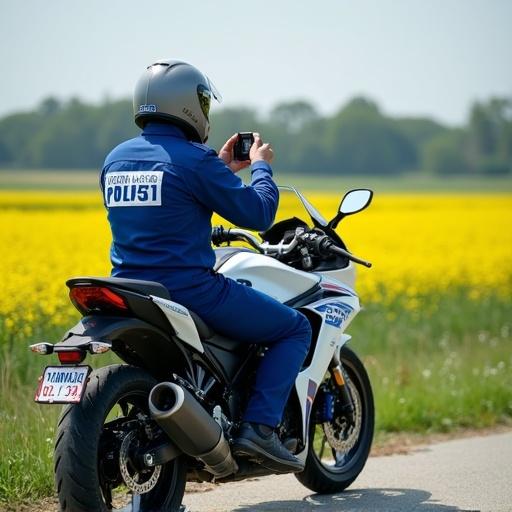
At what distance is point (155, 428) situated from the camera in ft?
17.1

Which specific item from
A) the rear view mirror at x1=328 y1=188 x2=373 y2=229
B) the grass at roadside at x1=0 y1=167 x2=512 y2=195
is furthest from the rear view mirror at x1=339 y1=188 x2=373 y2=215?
the grass at roadside at x1=0 y1=167 x2=512 y2=195

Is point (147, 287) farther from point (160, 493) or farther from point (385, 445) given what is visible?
point (385, 445)

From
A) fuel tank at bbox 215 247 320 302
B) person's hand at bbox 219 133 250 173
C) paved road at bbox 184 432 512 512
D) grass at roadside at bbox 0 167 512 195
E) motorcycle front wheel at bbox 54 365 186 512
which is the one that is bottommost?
grass at roadside at bbox 0 167 512 195

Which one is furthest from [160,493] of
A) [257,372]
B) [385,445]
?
[385,445]

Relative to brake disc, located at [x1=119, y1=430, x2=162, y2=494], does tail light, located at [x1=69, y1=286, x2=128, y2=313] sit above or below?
above

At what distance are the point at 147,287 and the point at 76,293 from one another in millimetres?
308

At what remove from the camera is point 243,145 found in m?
5.99

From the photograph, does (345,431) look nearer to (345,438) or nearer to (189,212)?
(345,438)

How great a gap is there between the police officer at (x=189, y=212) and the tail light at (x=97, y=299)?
32 cm

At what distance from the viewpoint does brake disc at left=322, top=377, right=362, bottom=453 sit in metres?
6.81

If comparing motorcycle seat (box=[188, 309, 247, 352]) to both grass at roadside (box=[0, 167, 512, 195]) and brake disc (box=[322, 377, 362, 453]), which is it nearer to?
brake disc (box=[322, 377, 362, 453])

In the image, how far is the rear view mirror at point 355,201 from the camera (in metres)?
6.25

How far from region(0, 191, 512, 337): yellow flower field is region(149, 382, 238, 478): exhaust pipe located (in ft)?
14.3

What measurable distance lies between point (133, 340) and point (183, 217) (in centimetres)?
62
